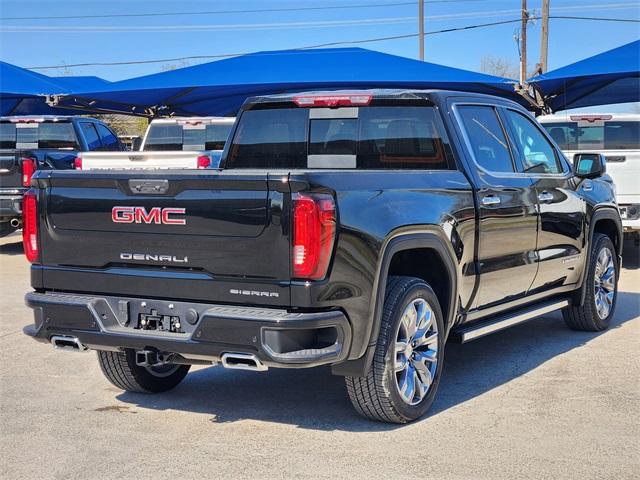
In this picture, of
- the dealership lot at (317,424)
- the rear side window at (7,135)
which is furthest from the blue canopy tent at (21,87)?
the dealership lot at (317,424)

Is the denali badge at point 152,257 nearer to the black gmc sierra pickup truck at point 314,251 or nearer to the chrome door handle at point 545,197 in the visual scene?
the black gmc sierra pickup truck at point 314,251

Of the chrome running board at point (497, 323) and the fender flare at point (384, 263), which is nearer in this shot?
the fender flare at point (384, 263)

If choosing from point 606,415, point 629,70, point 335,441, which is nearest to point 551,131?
point 629,70

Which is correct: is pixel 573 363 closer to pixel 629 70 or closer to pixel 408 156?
pixel 408 156

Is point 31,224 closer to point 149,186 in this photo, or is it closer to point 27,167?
point 149,186

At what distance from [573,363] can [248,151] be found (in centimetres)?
282

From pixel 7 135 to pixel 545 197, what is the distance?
11.0 m

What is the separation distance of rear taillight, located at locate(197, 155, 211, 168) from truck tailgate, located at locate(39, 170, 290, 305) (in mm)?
6360

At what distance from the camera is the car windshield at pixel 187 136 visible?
1473cm

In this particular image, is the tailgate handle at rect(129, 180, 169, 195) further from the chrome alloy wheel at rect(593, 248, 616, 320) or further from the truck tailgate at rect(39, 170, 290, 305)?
the chrome alloy wheel at rect(593, 248, 616, 320)

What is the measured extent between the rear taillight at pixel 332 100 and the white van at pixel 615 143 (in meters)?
6.64

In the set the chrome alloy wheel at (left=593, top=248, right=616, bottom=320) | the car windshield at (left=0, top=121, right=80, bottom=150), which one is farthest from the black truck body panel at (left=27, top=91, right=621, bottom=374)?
the car windshield at (left=0, top=121, right=80, bottom=150)

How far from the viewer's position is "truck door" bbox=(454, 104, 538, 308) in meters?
5.75

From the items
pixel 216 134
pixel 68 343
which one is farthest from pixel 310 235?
pixel 216 134
